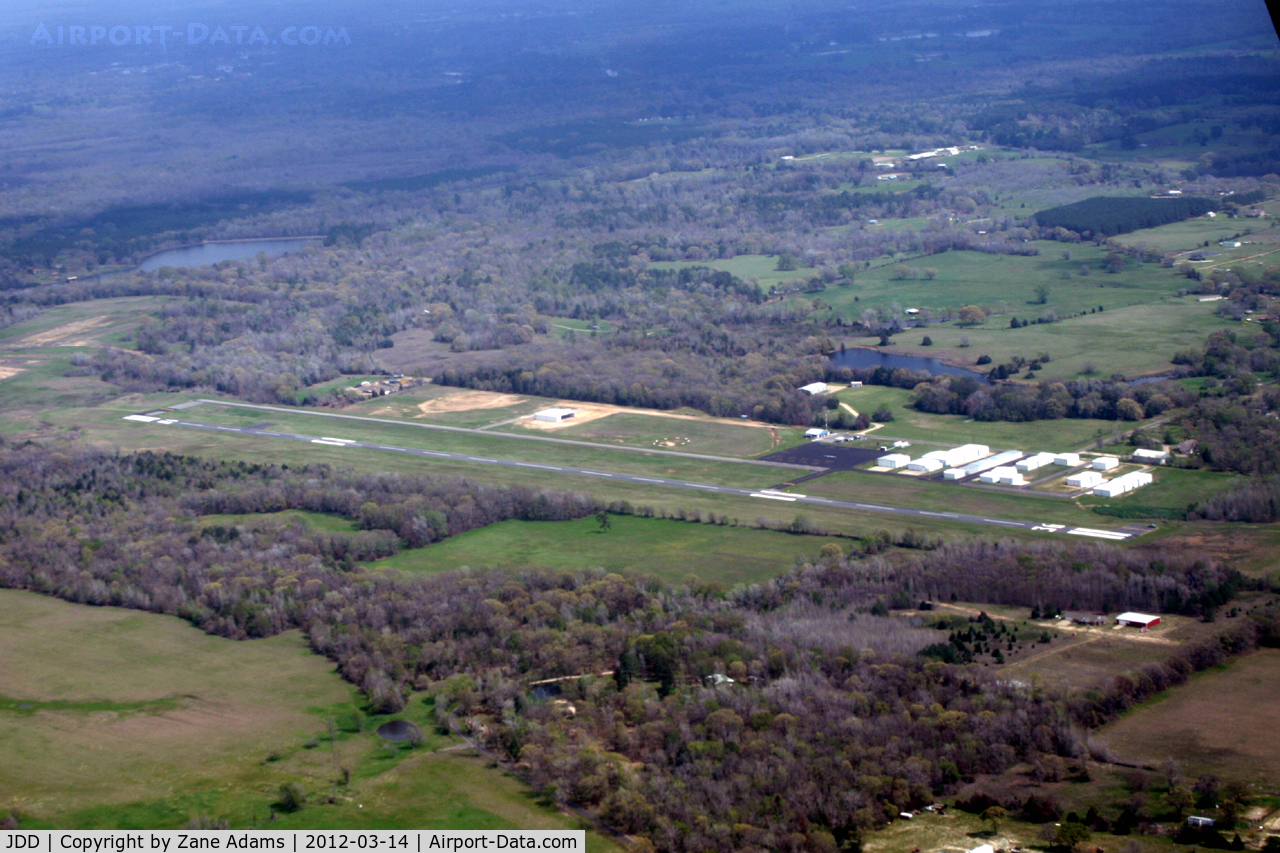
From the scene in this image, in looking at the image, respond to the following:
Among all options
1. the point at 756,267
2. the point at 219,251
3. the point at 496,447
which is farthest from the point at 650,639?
the point at 219,251

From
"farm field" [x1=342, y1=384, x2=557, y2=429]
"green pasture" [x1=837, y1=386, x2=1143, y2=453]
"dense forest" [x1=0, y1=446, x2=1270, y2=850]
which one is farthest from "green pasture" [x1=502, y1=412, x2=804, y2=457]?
"dense forest" [x1=0, y1=446, x2=1270, y2=850]

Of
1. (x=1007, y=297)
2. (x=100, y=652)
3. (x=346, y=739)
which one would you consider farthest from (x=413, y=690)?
(x=1007, y=297)

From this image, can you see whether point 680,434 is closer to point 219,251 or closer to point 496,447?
point 496,447

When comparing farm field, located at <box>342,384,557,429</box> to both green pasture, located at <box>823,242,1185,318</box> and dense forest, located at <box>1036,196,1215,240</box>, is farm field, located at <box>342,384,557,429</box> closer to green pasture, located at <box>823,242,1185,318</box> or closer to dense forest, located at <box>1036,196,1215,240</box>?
green pasture, located at <box>823,242,1185,318</box>

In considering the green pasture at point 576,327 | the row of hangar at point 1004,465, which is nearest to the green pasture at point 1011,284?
the green pasture at point 576,327

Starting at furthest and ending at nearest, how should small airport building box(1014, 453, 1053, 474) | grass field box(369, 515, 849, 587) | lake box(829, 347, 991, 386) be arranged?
lake box(829, 347, 991, 386)
small airport building box(1014, 453, 1053, 474)
grass field box(369, 515, 849, 587)

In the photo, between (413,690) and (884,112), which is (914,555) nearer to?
(413,690)

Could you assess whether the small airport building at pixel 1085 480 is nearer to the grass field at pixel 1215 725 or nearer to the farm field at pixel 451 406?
the grass field at pixel 1215 725
